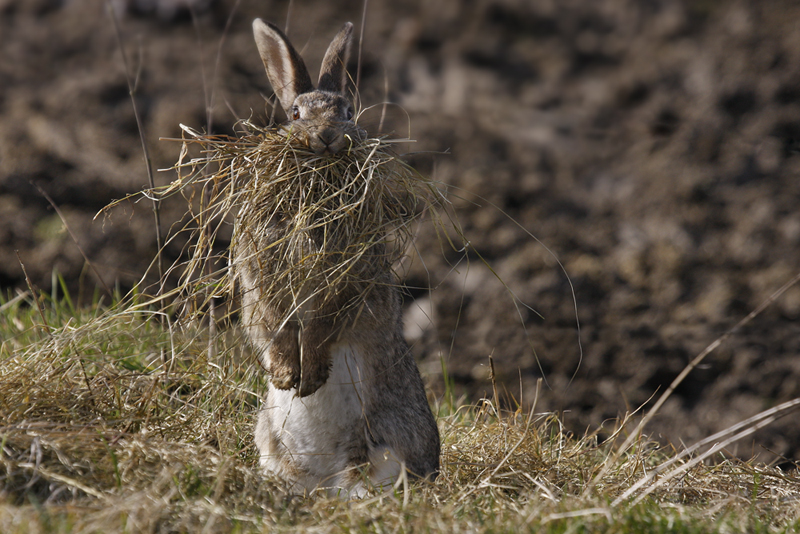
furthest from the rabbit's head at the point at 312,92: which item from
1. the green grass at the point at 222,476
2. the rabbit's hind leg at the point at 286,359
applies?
the green grass at the point at 222,476

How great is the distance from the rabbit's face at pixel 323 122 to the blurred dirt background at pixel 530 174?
1.24m

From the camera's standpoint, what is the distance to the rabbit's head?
279 cm

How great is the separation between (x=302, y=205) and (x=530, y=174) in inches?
194

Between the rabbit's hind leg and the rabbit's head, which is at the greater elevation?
the rabbit's head

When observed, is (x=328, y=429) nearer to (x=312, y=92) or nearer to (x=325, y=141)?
(x=325, y=141)

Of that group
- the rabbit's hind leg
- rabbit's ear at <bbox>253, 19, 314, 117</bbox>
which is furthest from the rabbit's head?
the rabbit's hind leg

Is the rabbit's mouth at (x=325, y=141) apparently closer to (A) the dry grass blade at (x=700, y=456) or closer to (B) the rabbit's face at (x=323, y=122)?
(B) the rabbit's face at (x=323, y=122)

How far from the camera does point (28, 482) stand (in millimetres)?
2225

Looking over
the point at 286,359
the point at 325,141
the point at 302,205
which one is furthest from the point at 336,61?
the point at 286,359

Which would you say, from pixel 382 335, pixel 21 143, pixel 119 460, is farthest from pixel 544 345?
pixel 21 143

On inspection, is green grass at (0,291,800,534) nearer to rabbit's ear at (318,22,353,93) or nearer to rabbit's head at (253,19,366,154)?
rabbit's head at (253,19,366,154)

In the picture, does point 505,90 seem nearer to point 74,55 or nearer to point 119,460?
point 74,55

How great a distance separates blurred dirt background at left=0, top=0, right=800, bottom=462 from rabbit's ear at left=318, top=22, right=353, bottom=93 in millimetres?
1014

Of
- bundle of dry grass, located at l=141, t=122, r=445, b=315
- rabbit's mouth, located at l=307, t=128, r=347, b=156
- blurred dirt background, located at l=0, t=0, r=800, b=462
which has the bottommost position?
blurred dirt background, located at l=0, t=0, r=800, b=462
